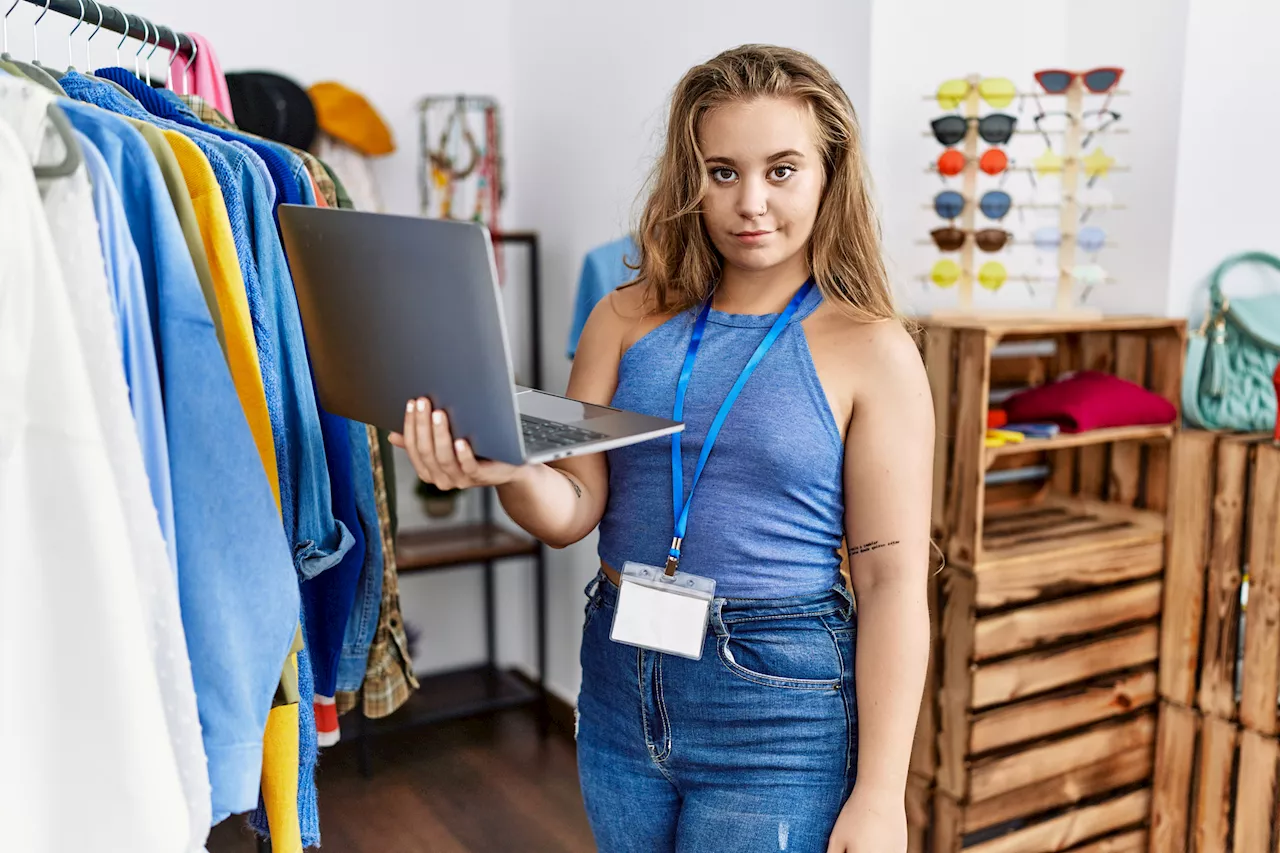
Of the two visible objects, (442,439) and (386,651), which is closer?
(442,439)

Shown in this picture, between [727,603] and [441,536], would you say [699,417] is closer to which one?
[727,603]

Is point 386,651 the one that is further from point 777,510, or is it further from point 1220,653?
point 1220,653

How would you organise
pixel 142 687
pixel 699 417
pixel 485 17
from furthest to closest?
pixel 485 17
pixel 699 417
pixel 142 687

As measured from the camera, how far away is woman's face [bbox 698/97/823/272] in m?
1.16

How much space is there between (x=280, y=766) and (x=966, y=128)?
1.66 metres

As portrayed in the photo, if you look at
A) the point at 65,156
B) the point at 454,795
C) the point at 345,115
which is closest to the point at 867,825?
the point at 65,156

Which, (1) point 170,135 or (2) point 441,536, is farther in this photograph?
(2) point 441,536

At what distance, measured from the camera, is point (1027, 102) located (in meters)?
2.46

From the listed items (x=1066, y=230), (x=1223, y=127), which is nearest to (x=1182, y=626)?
(x=1066, y=230)

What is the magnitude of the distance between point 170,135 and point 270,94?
5.66ft

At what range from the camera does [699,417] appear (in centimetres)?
121

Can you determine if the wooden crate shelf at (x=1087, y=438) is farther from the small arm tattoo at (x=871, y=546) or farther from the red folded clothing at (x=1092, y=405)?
the small arm tattoo at (x=871, y=546)

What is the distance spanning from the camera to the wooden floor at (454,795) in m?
2.63

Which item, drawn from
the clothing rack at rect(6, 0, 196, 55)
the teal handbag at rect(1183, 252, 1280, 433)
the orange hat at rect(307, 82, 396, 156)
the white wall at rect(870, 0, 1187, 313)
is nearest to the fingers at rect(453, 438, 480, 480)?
the clothing rack at rect(6, 0, 196, 55)
